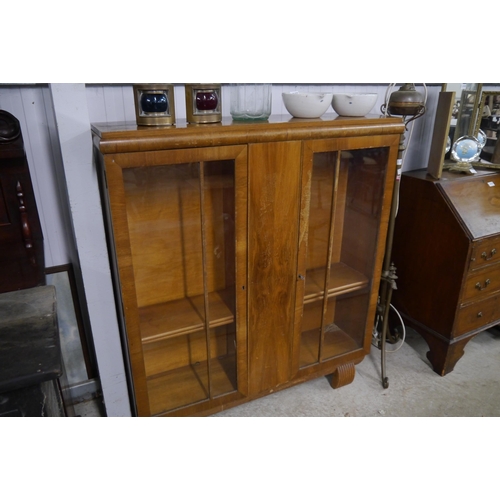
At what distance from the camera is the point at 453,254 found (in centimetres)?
183

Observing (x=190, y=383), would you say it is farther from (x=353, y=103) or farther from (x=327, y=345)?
(x=353, y=103)

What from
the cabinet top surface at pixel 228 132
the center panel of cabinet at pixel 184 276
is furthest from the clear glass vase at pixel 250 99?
the center panel of cabinet at pixel 184 276

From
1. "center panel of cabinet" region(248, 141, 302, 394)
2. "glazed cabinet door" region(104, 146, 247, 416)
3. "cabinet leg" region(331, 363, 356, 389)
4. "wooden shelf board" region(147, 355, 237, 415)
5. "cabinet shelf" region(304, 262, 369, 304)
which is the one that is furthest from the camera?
"cabinet leg" region(331, 363, 356, 389)

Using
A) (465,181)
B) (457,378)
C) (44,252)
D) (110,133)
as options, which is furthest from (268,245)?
(457,378)

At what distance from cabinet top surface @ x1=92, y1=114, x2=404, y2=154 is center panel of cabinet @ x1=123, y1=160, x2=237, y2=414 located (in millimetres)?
86

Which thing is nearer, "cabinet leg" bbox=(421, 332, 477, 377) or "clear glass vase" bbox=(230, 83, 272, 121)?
"clear glass vase" bbox=(230, 83, 272, 121)

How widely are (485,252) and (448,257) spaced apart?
0.50 feet

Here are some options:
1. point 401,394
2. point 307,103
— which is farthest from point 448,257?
point 307,103

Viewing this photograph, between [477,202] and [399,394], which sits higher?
[477,202]

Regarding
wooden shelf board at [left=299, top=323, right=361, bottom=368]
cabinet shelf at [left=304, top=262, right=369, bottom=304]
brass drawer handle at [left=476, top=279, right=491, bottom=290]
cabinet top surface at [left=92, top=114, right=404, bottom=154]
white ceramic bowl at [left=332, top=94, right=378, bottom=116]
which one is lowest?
wooden shelf board at [left=299, top=323, right=361, bottom=368]

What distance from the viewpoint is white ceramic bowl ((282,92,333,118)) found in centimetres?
146

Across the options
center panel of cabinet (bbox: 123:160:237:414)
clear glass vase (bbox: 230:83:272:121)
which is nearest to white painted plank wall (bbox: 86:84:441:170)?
clear glass vase (bbox: 230:83:272:121)

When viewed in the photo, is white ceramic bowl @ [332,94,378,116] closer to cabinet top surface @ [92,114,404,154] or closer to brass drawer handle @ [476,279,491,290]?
cabinet top surface @ [92,114,404,154]

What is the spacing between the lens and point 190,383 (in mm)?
1652
